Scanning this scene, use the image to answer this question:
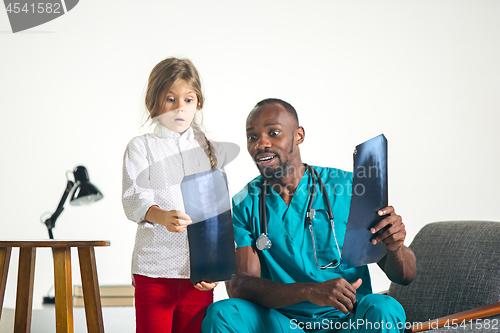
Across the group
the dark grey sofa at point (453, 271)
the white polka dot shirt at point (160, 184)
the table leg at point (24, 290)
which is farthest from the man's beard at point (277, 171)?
the table leg at point (24, 290)

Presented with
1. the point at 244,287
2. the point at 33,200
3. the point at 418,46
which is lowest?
the point at 244,287

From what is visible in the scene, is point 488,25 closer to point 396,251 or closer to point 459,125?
point 459,125

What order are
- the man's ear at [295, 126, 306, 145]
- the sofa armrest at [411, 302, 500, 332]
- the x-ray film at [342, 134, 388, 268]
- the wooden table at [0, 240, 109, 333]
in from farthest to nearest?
the wooden table at [0, 240, 109, 333] < the man's ear at [295, 126, 306, 145] < the sofa armrest at [411, 302, 500, 332] < the x-ray film at [342, 134, 388, 268]

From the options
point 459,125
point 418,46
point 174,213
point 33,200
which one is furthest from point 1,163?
point 459,125

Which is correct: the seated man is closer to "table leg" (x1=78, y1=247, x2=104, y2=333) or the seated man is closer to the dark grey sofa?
the dark grey sofa

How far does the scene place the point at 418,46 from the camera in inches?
74.6

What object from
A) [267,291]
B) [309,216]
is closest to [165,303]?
[267,291]

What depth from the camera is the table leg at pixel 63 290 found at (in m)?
1.22

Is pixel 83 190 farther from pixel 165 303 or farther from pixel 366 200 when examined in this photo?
pixel 366 200

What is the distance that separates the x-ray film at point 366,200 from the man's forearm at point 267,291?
0.37 ft

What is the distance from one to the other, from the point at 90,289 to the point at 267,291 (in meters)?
0.68

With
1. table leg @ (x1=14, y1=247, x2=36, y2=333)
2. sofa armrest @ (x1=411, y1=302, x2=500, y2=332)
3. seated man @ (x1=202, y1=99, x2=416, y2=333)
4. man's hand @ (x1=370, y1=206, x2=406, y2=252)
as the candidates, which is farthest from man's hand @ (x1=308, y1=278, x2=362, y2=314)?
table leg @ (x1=14, y1=247, x2=36, y2=333)

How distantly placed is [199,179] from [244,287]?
263mm

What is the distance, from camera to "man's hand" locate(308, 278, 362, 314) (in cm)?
82
